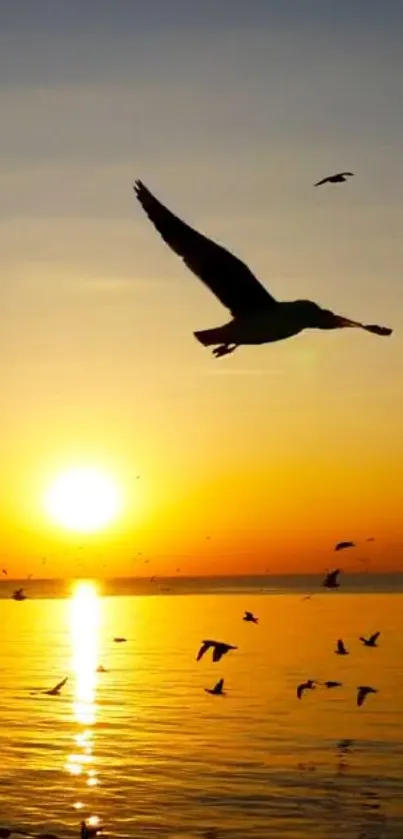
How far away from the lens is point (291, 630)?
251ft

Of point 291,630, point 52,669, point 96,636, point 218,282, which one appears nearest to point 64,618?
point 96,636

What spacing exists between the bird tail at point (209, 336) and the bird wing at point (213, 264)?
0.38 metres

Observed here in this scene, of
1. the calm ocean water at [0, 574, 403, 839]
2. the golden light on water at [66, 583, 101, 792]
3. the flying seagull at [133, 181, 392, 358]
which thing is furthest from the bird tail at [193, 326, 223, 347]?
the golden light on water at [66, 583, 101, 792]

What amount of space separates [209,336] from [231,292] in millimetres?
592

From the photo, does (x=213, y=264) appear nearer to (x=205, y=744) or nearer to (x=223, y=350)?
(x=223, y=350)

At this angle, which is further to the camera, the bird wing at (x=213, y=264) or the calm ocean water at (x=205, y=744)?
the calm ocean water at (x=205, y=744)

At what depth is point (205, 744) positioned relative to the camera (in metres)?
34.0

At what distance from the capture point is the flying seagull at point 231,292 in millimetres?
13836

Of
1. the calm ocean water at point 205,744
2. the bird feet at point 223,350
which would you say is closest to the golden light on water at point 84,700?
the calm ocean water at point 205,744

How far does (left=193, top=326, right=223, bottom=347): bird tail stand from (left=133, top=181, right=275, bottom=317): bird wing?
38cm

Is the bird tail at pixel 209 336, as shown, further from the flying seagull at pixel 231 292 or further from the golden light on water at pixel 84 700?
the golden light on water at pixel 84 700

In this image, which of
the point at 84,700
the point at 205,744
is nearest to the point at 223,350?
the point at 205,744

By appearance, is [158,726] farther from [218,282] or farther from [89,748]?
[218,282]

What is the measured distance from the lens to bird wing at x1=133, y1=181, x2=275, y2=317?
545 inches
